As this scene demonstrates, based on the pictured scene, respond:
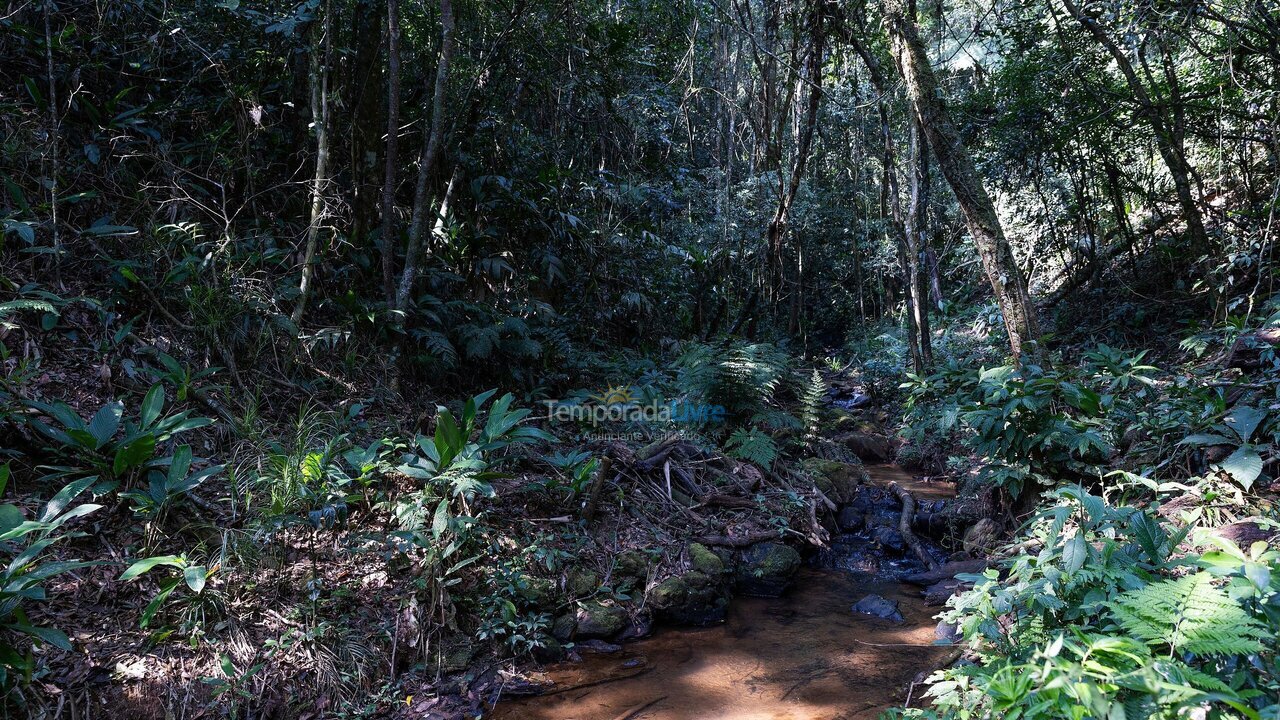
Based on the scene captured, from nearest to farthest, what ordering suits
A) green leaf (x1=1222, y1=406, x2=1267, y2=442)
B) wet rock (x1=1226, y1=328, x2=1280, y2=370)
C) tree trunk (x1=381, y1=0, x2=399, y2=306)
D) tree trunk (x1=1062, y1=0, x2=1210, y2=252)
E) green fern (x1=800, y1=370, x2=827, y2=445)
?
green leaf (x1=1222, y1=406, x2=1267, y2=442)
wet rock (x1=1226, y1=328, x2=1280, y2=370)
tree trunk (x1=381, y1=0, x2=399, y2=306)
tree trunk (x1=1062, y1=0, x2=1210, y2=252)
green fern (x1=800, y1=370, x2=827, y2=445)

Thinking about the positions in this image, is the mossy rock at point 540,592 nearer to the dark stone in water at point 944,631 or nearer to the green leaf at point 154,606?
the green leaf at point 154,606

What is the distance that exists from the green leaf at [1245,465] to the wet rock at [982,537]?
1688mm

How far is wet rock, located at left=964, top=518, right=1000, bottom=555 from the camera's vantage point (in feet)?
15.9

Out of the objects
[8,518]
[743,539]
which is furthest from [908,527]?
[8,518]

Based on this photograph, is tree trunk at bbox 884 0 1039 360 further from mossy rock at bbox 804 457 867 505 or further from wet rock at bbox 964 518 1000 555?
mossy rock at bbox 804 457 867 505

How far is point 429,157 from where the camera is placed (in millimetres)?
5344

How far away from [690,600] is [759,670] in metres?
0.74

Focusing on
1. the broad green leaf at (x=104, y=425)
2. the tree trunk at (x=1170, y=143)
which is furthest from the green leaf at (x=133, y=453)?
the tree trunk at (x=1170, y=143)

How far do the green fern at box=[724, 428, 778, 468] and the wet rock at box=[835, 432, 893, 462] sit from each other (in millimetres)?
2599

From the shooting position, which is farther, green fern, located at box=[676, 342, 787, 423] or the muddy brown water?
green fern, located at box=[676, 342, 787, 423]

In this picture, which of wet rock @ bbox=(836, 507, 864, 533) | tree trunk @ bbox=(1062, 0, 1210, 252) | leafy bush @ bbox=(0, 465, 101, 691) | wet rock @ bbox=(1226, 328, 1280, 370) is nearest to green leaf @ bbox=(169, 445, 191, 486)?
leafy bush @ bbox=(0, 465, 101, 691)

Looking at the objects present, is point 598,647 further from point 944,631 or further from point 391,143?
point 391,143

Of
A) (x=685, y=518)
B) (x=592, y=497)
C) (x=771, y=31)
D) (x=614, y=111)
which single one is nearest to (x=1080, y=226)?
(x=771, y=31)

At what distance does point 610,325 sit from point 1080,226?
7699mm
